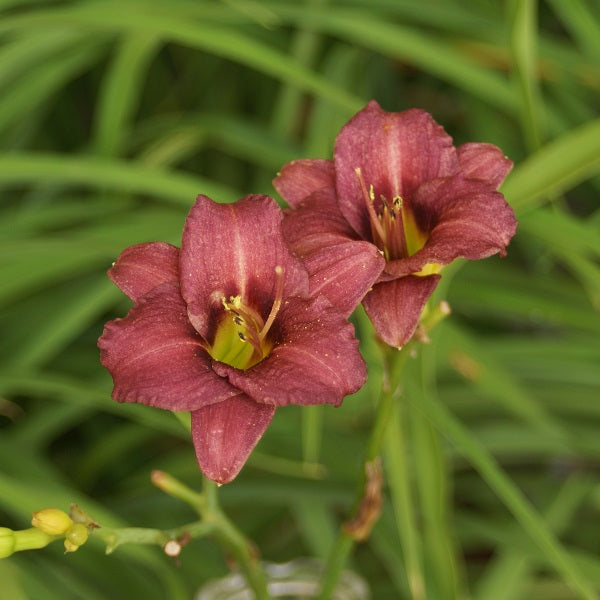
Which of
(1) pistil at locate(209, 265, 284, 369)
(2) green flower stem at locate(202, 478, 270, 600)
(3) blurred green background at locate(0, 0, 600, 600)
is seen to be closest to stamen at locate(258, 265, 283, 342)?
(1) pistil at locate(209, 265, 284, 369)

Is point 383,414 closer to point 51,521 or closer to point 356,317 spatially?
point 51,521

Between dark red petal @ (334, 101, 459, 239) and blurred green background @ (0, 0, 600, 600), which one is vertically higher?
dark red petal @ (334, 101, 459, 239)

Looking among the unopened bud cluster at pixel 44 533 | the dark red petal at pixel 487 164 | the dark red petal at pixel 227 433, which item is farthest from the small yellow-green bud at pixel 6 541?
the dark red petal at pixel 487 164

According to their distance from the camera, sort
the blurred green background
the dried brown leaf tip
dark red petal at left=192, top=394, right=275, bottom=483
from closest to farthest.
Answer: dark red petal at left=192, top=394, right=275, bottom=483, the dried brown leaf tip, the blurred green background

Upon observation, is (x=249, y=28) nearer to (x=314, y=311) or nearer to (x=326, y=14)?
(x=326, y=14)

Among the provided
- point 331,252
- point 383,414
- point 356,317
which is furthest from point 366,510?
point 356,317

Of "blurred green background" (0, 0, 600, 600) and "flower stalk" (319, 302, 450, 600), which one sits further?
"blurred green background" (0, 0, 600, 600)

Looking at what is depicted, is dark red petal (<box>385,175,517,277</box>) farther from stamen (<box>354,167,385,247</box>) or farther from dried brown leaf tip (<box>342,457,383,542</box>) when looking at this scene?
dried brown leaf tip (<box>342,457,383,542</box>)

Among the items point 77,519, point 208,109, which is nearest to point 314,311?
point 77,519
